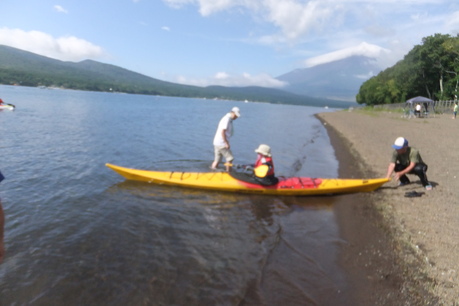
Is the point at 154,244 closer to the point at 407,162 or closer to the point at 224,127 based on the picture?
the point at 224,127

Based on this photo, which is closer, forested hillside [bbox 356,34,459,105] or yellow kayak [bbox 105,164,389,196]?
yellow kayak [bbox 105,164,389,196]

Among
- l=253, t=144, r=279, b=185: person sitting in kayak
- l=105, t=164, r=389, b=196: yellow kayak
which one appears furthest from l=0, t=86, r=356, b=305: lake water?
l=253, t=144, r=279, b=185: person sitting in kayak

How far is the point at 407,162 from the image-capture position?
7961 mm

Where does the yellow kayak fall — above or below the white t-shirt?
below

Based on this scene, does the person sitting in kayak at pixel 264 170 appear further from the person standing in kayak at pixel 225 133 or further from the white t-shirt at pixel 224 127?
the white t-shirt at pixel 224 127

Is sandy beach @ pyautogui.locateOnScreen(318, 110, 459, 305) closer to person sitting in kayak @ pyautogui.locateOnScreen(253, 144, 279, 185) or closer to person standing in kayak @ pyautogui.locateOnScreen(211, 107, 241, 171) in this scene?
person sitting in kayak @ pyautogui.locateOnScreen(253, 144, 279, 185)

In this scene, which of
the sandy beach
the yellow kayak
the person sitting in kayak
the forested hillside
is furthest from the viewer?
the forested hillside

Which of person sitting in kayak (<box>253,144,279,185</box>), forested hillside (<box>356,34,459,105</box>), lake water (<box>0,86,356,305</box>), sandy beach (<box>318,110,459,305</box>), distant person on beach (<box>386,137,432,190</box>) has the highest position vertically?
forested hillside (<box>356,34,459,105</box>)

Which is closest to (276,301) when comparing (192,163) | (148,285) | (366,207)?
(148,285)

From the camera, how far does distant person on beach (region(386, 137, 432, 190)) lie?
752cm

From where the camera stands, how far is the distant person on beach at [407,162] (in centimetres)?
752

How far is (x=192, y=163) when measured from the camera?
1268 cm

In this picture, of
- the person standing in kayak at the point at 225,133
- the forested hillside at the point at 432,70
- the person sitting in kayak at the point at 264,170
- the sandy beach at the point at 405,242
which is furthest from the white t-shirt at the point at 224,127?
the forested hillside at the point at 432,70

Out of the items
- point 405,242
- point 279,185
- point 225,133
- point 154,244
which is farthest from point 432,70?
point 154,244
